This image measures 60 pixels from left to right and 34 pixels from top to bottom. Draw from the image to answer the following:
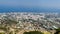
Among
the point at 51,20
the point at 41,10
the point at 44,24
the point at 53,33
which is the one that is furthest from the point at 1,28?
the point at 41,10

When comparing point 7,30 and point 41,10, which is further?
point 41,10

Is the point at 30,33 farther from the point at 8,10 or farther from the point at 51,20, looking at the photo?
the point at 8,10

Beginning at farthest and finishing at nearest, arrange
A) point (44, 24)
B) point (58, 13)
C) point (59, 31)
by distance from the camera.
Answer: point (58, 13)
point (44, 24)
point (59, 31)

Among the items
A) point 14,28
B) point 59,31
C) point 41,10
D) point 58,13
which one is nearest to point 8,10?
point 41,10

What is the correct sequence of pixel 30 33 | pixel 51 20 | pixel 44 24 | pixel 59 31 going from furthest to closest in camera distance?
pixel 51 20 → pixel 44 24 → pixel 59 31 → pixel 30 33

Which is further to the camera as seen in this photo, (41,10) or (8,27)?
(41,10)

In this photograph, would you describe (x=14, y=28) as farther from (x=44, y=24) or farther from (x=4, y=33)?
(x=44, y=24)

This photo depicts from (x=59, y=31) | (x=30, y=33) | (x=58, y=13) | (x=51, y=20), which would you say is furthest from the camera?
(x=58, y=13)
